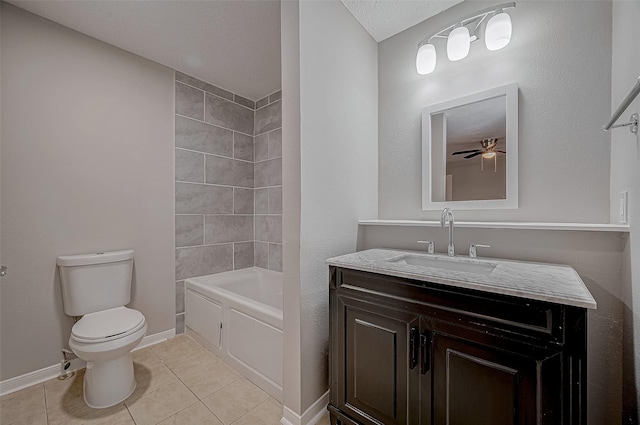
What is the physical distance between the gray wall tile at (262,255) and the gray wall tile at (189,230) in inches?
24.2

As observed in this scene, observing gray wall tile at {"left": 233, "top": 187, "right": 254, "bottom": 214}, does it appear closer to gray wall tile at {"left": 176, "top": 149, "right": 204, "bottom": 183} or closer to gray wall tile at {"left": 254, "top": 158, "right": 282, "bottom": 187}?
gray wall tile at {"left": 254, "top": 158, "right": 282, "bottom": 187}

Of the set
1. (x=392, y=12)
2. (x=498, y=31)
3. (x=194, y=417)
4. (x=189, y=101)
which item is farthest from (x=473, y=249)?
(x=189, y=101)

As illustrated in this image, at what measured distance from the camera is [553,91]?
1398 millimetres

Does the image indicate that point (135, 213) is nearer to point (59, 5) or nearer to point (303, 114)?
point (59, 5)

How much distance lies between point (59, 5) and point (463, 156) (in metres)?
2.72

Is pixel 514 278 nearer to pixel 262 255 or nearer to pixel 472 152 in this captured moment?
pixel 472 152

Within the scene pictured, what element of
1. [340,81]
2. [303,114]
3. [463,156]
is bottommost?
[463,156]

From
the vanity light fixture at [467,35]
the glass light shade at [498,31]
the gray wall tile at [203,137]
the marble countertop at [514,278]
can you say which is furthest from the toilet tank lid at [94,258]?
the glass light shade at [498,31]

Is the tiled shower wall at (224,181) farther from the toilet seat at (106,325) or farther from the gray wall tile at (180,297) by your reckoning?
the toilet seat at (106,325)

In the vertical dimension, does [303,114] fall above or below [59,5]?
below

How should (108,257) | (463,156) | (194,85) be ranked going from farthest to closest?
1. (194,85)
2. (108,257)
3. (463,156)

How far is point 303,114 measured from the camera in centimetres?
140

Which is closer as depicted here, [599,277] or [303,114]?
[599,277]

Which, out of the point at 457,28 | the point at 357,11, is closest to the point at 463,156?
the point at 457,28
